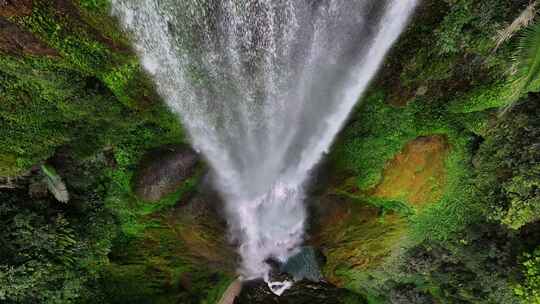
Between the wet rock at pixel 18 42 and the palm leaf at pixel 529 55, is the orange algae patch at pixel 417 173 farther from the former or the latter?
the wet rock at pixel 18 42

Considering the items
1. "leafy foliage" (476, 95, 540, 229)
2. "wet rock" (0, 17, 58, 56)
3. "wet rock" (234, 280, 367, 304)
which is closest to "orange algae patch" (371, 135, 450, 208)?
"leafy foliage" (476, 95, 540, 229)

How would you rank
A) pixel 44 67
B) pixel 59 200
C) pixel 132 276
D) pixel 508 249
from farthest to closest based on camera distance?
pixel 132 276
pixel 59 200
pixel 508 249
pixel 44 67

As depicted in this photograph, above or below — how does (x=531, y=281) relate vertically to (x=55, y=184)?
below

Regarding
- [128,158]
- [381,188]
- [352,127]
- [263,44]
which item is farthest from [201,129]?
[381,188]

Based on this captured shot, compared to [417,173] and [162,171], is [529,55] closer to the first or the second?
[417,173]

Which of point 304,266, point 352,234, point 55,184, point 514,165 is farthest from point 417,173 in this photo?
point 55,184

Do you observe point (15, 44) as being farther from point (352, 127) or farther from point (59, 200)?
point (352, 127)
